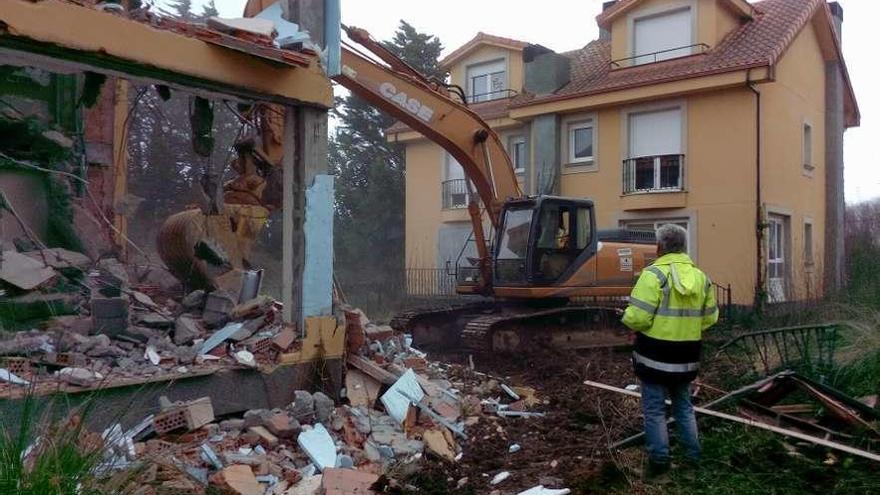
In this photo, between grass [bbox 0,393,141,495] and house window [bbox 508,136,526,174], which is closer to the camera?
grass [bbox 0,393,141,495]

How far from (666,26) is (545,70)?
347cm

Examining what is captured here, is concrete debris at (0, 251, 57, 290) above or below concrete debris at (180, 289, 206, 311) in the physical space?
above

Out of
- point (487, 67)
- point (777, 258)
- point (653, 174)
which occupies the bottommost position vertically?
point (777, 258)

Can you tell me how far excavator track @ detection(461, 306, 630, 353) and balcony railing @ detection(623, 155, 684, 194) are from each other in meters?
7.50

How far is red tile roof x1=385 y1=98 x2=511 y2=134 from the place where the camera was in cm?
2297

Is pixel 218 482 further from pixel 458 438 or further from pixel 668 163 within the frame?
pixel 668 163

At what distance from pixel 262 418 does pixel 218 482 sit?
3.69ft

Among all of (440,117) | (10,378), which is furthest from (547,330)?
(10,378)

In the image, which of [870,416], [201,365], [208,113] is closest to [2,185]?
[208,113]

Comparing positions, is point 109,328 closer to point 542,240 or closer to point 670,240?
point 670,240

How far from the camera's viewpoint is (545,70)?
879 inches

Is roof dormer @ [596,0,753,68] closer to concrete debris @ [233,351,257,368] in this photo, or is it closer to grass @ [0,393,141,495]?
concrete debris @ [233,351,257,368]

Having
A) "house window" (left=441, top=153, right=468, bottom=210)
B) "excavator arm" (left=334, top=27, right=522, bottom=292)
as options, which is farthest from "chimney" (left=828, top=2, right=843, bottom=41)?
"excavator arm" (left=334, top=27, right=522, bottom=292)

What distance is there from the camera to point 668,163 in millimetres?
19609
